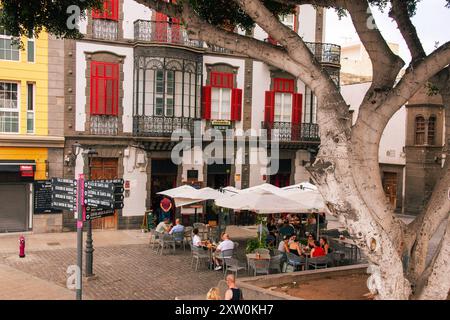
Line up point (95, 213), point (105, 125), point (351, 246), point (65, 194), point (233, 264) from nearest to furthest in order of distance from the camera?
1. point (65, 194)
2. point (95, 213)
3. point (233, 264)
4. point (351, 246)
5. point (105, 125)

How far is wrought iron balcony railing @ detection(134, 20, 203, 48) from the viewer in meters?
23.0

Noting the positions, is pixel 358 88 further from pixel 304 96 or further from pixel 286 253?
pixel 286 253

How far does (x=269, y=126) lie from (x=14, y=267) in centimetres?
1471

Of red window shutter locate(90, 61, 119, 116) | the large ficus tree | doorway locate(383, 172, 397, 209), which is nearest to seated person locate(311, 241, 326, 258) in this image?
the large ficus tree

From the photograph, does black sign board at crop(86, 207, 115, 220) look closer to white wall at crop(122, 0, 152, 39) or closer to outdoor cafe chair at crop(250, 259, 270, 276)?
outdoor cafe chair at crop(250, 259, 270, 276)

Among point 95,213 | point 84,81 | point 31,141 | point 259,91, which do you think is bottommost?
point 95,213

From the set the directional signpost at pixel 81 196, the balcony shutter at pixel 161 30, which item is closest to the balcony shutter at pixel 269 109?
the balcony shutter at pixel 161 30

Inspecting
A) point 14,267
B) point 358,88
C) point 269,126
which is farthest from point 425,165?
point 14,267

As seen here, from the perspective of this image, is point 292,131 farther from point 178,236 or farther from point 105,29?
point 178,236

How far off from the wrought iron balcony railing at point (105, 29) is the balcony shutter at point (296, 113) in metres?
9.83

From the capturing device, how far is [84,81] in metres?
22.2

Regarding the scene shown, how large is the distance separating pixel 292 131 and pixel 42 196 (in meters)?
12.7

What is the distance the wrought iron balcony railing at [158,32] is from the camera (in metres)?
23.0

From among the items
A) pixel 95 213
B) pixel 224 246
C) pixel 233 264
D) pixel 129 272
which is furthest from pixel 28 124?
pixel 233 264
